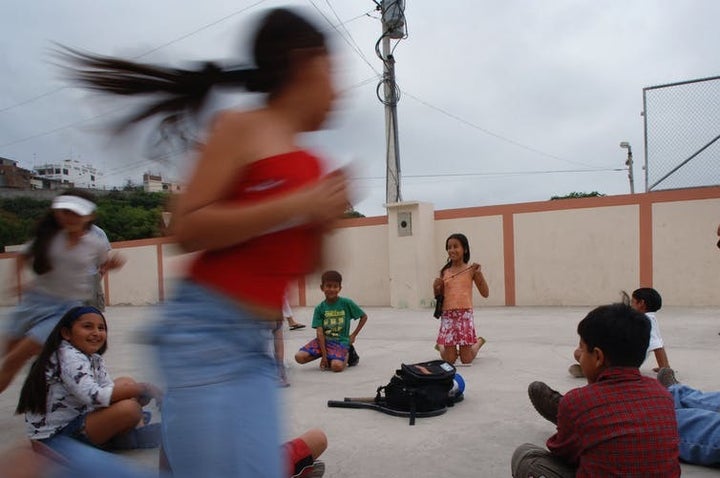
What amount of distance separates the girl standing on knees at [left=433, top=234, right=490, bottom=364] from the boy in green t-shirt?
32.3 inches

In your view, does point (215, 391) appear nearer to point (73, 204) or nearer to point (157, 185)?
point (157, 185)

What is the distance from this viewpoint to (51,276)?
3100 millimetres

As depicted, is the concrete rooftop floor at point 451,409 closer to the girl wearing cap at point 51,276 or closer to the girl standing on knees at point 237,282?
the girl standing on knees at point 237,282

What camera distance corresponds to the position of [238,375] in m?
1.04

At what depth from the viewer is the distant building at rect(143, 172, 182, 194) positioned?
3.92 ft

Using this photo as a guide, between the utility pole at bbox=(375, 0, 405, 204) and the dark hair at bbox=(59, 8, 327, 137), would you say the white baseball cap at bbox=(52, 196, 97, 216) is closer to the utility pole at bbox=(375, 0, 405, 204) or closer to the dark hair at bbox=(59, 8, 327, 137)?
the dark hair at bbox=(59, 8, 327, 137)

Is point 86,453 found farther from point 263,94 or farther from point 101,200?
point 101,200

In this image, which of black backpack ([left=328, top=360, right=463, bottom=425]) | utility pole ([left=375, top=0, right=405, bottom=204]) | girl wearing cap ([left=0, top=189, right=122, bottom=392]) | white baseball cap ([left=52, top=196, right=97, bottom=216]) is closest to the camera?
girl wearing cap ([left=0, top=189, right=122, bottom=392])

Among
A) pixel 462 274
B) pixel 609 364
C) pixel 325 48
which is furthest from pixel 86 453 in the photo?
pixel 462 274

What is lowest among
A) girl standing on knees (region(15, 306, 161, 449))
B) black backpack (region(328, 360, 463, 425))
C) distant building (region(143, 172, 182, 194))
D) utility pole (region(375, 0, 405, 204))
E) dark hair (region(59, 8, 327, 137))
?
black backpack (region(328, 360, 463, 425))

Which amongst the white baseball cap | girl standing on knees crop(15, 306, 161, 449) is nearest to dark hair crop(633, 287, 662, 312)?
girl standing on knees crop(15, 306, 161, 449)

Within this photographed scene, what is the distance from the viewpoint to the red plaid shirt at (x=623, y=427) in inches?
76.5

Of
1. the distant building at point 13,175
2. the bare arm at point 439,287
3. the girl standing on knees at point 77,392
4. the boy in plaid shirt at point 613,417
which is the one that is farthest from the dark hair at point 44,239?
the distant building at point 13,175

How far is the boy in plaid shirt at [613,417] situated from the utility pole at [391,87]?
11869 millimetres
